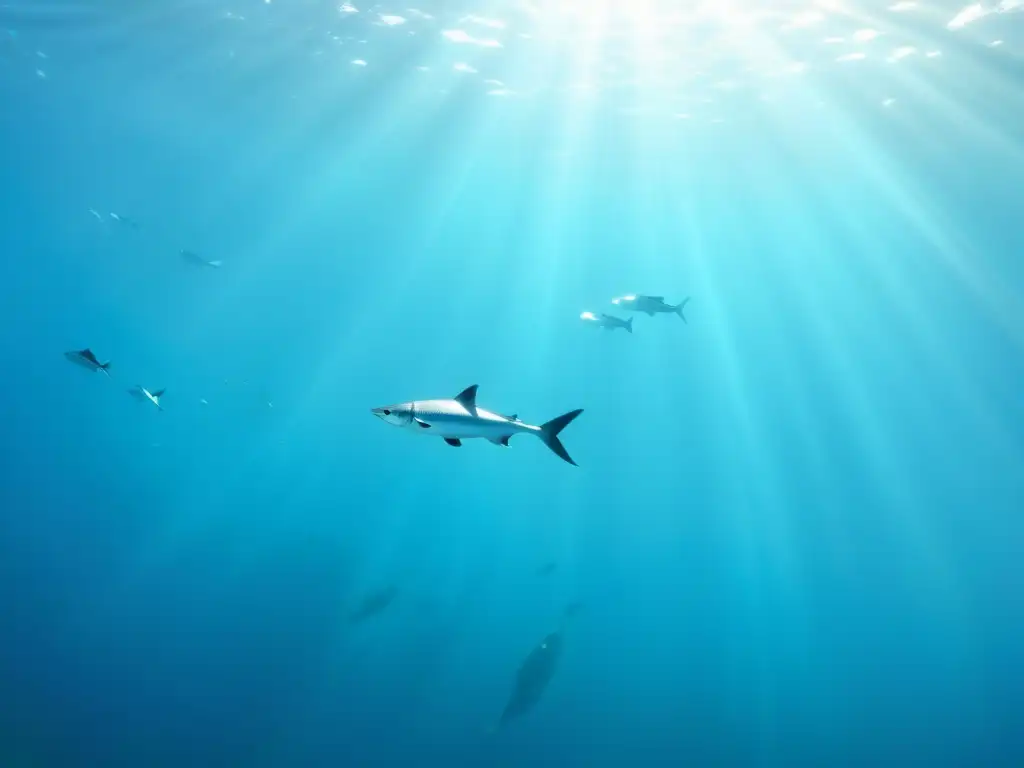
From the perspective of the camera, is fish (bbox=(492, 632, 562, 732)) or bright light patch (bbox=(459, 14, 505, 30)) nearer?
fish (bbox=(492, 632, 562, 732))

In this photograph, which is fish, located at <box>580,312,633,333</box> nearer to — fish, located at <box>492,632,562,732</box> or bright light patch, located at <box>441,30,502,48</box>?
fish, located at <box>492,632,562,732</box>

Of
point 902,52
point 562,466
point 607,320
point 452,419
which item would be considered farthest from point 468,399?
point 562,466

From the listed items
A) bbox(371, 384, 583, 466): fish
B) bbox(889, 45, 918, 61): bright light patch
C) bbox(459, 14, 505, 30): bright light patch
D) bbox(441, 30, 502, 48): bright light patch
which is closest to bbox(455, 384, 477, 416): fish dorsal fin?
bbox(371, 384, 583, 466): fish

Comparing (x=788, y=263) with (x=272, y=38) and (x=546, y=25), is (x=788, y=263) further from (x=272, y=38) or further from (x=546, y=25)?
(x=272, y=38)

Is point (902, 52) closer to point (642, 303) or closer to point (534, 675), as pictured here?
point (642, 303)

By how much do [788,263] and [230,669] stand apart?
51.0 m

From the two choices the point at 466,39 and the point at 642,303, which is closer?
the point at 642,303

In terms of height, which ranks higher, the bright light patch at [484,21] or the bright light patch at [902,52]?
the bright light patch at [902,52]

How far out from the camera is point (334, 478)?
53688 millimetres

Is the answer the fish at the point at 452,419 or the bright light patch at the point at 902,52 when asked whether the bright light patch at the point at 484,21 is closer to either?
the bright light patch at the point at 902,52

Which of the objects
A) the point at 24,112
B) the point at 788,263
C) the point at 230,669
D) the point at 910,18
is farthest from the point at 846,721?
the point at 24,112

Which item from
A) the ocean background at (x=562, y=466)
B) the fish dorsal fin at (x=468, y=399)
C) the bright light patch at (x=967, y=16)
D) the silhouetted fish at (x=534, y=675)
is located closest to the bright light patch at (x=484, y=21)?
the ocean background at (x=562, y=466)

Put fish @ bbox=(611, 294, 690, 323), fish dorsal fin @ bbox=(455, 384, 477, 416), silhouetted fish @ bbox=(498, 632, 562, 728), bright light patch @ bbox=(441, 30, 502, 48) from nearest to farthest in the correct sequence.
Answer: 1. fish dorsal fin @ bbox=(455, 384, 477, 416)
2. fish @ bbox=(611, 294, 690, 323)
3. silhouetted fish @ bbox=(498, 632, 562, 728)
4. bright light patch @ bbox=(441, 30, 502, 48)

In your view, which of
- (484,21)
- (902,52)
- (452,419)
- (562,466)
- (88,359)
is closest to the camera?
(452,419)
